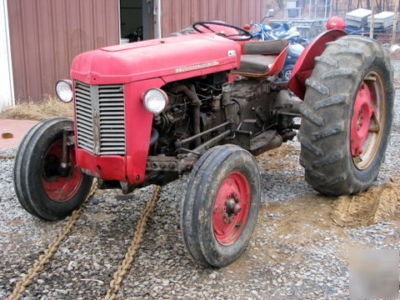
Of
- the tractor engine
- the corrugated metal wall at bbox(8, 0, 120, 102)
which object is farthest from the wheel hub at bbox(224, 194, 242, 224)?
the corrugated metal wall at bbox(8, 0, 120, 102)

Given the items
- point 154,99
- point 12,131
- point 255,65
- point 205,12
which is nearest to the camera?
point 154,99

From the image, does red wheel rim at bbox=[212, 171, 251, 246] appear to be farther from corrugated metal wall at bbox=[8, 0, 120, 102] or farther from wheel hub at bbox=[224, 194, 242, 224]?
corrugated metal wall at bbox=[8, 0, 120, 102]

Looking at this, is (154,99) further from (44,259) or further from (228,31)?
(228,31)

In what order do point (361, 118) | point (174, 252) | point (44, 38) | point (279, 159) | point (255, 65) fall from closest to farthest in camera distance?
point (174, 252), point (361, 118), point (255, 65), point (279, 159), point (44, 38)

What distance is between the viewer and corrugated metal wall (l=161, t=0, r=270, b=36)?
34.9 feet

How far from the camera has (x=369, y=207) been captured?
4215 millimetres

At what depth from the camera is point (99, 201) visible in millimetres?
4402

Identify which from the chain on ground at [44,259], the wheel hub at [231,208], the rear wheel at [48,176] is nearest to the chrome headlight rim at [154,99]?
the wheel hub at [231,208]

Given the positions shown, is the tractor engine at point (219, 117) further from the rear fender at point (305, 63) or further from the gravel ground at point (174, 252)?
the gravel ground at point (174, 252)

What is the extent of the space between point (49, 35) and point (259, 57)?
4.65m

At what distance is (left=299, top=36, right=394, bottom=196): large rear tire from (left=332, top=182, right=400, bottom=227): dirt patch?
97 millimetres

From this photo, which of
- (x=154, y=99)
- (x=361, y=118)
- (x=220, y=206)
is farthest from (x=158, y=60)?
(x=361, y=118)

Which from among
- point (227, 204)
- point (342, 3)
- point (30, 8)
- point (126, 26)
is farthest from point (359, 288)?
point (342, 3)

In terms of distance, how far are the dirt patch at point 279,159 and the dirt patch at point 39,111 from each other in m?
3.37
